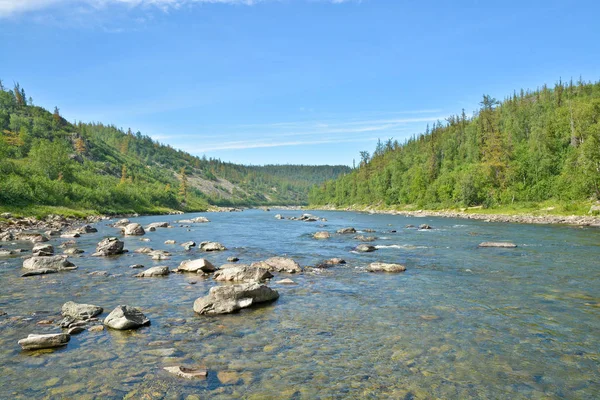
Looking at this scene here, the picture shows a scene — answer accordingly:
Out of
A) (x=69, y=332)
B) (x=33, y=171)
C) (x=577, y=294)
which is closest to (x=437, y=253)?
(x=577, y=294)

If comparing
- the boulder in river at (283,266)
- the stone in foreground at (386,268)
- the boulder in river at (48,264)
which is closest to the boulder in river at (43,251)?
the boulder in river at (48,264)

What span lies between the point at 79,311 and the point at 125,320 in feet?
9.59

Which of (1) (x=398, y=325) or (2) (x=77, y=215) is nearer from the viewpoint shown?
(1) (x=398, y=325)

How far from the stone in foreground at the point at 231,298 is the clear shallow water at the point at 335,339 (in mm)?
543

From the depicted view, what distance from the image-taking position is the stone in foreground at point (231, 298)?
17.0 meters

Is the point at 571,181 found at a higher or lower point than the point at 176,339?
higher

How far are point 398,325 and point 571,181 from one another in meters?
92.5

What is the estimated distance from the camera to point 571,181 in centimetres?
8556

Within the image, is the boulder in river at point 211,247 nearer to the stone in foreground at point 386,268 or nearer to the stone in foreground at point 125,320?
the stone in foreground at point 386,268

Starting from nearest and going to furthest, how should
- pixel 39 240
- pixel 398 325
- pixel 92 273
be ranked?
1. pixel 398 325
2. pixel 92 273
3. pixel 39 240

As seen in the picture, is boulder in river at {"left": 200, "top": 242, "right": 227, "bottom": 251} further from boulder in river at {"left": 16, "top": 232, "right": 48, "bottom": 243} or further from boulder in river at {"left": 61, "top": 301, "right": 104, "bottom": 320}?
boulder in river at {"left": 16, "top": 232, "right": 48, "bottom": 243}

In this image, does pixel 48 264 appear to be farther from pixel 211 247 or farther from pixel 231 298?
pixel 231 298

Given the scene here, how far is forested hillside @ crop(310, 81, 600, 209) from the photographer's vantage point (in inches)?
3425

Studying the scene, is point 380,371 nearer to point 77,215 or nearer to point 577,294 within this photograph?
point 577,294
